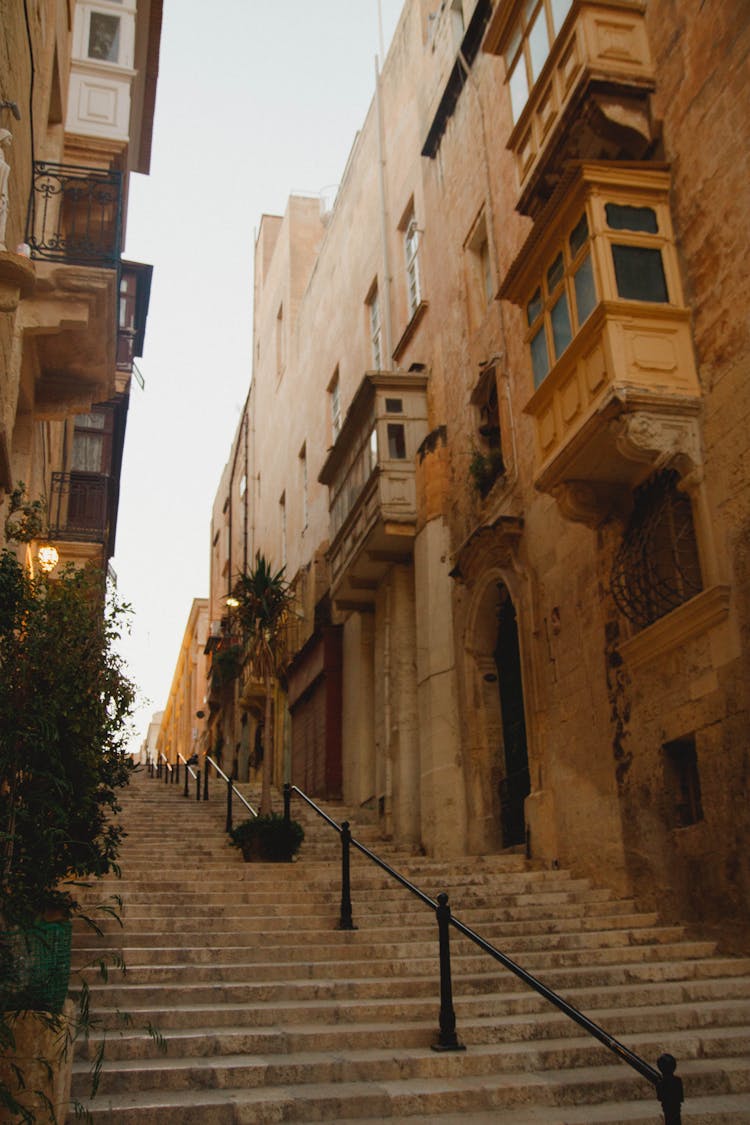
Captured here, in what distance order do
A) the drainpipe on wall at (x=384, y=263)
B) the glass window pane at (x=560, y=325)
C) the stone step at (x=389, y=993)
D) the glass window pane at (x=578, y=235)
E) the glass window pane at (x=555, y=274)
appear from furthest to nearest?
the drainpipe on wall at (x=384, y=263) < the glass window pane at (x=555, y=274) < the glass window pane at (x=560, y=325) < the glass window pane at (x=578, y=235) < the stone step at (x=389, y=993)

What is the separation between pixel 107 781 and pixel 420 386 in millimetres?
11760

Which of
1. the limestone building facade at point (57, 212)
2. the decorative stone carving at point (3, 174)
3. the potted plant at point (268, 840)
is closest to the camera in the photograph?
the decorative stone carving at point (3, 174)

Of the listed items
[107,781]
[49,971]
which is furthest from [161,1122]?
[107,781]

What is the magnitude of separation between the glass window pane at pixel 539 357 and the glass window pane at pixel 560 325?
28cm

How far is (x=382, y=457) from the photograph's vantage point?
56.4ft

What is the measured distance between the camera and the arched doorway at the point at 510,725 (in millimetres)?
13789

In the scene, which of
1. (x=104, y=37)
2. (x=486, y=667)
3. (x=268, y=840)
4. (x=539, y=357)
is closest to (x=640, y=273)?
(x=539, y=357)

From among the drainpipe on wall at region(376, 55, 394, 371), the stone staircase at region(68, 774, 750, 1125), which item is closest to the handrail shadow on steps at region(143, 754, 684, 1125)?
the stone staircase at region(68, 774, 750, 1125)

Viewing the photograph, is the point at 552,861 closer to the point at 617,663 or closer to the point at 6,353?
the point at 617,663

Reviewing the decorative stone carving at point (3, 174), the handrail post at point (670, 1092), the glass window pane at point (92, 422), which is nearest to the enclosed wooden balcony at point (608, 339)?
the decorative stone carving at point (3, 174)

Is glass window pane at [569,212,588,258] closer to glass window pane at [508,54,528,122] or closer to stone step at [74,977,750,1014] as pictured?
glass window pane at [508,54,528,122]

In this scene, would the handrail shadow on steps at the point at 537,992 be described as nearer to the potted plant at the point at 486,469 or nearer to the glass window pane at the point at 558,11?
the potted plant at the point at 486,469

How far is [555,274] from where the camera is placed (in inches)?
441

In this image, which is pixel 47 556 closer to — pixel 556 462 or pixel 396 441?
pixel 556 462
